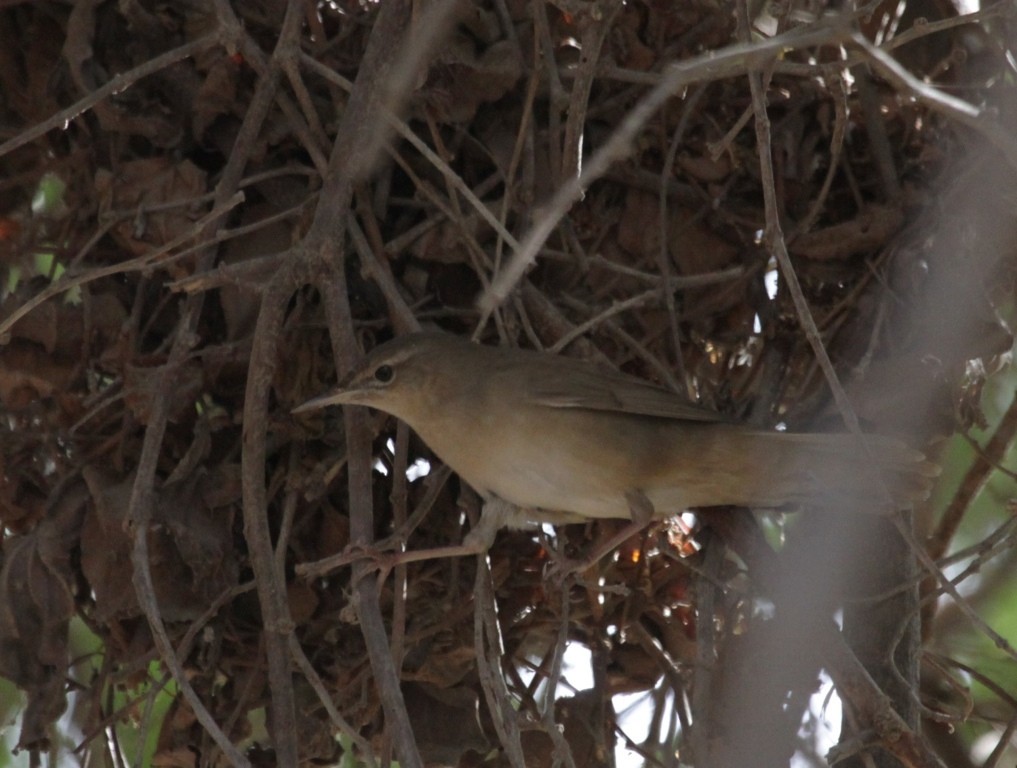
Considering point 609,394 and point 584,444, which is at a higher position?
point 609,394

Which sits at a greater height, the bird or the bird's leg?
the bird

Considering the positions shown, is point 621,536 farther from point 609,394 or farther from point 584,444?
point 609,394

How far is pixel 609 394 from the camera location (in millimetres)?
3557

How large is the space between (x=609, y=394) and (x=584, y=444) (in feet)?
0.52

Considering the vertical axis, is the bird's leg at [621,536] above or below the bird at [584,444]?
below

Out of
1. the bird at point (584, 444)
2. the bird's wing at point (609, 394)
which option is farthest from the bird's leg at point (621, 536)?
the bird's wing at point (609, 394)

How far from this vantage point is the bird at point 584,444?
350 centimetres

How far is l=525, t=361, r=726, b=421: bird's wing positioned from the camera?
354 centimetres

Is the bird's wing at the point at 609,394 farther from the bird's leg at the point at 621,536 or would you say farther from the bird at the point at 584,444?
the bird's leg at the point at 621,536

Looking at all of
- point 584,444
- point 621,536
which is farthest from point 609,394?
point 621,536

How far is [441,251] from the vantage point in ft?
12.5

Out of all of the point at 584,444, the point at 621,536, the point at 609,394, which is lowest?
the point at 621,536

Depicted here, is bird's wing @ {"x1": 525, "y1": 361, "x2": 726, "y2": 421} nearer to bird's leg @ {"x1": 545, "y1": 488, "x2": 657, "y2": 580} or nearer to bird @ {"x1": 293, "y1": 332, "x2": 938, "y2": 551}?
bird @ {"x1": 293, "y1": 332, "x2": 938, "y2": 551}

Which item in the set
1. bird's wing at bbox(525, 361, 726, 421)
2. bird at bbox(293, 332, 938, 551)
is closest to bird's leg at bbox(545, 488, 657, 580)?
bird at bbox(293, 332, 938, 551)
